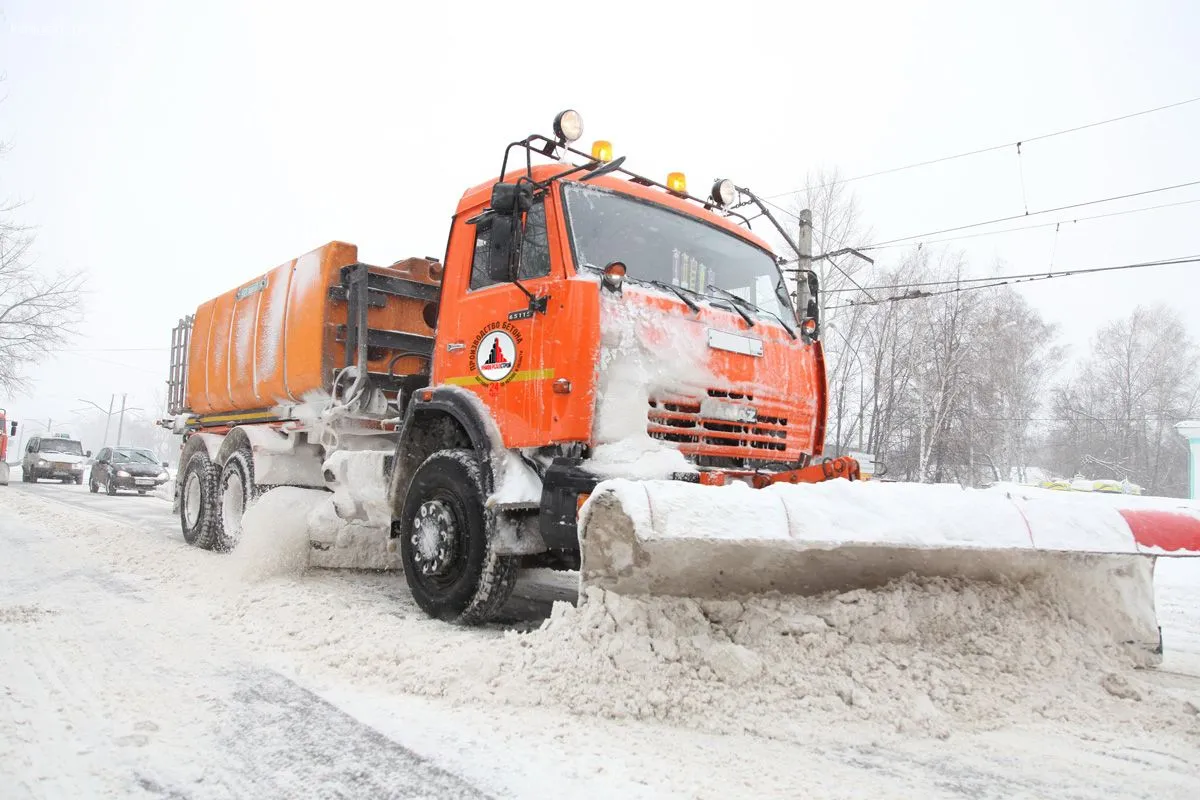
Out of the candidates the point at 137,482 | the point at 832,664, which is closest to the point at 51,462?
the point at 137,482

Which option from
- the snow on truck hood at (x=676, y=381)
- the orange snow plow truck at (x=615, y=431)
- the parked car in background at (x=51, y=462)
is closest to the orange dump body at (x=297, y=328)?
the orange snow plow truck at (x=615, y=431)

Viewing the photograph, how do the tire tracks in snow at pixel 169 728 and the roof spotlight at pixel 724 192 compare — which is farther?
the roof spotlight at pixel 724 192

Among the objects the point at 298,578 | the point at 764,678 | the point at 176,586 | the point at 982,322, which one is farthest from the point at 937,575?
the point at 982,322

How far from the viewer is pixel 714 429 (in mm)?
4312

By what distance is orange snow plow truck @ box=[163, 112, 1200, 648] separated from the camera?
323cm

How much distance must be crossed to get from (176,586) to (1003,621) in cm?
570

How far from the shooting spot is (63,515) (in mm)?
11617

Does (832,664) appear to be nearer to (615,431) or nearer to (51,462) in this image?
(615,431)

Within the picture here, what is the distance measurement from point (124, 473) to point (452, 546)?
20655 millimetres

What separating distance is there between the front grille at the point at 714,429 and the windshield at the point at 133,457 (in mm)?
22432

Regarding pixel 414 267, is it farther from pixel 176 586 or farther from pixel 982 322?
pixel 982 322

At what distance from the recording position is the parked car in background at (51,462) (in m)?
25.7

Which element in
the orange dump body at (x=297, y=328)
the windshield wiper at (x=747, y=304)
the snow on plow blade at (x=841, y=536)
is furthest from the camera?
the orange dump body at (x=297, y=328)

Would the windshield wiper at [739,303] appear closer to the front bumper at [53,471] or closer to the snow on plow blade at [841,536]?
the snow on plow blade at [841,536]
